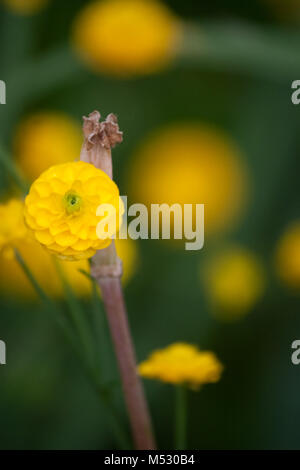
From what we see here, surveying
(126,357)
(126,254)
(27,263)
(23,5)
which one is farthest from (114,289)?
(23,5)

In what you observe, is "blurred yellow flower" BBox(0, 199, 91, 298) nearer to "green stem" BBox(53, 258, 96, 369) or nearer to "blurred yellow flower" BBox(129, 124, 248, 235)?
"green stem" BBox(53, 258, 96, 369)

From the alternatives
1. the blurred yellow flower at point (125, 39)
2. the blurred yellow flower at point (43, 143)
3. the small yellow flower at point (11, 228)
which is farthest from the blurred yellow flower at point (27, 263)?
the blurred yellow flower at point (125, 39)

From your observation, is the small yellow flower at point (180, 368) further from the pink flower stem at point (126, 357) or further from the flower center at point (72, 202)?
the flower center at point (72, 202)

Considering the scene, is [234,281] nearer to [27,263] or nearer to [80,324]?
[27,263]

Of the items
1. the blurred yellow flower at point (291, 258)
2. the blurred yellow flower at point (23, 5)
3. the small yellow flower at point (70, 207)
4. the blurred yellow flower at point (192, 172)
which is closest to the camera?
the small yellow flower at point (70, 207)

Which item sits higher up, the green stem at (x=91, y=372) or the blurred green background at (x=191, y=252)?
the blurred green background at (x=191, y=252)
